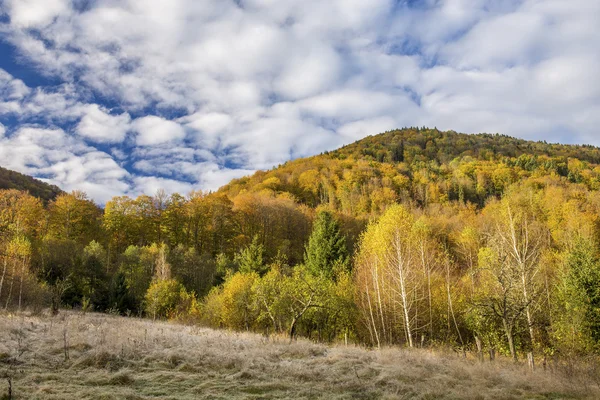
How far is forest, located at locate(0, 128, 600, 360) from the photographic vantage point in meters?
24.3

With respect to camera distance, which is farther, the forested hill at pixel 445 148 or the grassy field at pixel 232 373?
the forested hill at pixel 445 148

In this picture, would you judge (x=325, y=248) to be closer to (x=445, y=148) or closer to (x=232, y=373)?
(x=232, y=373)

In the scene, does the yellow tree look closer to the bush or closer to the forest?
the forest

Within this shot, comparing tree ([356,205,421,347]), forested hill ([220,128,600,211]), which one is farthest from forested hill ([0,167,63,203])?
tree ([356,205,421,347])

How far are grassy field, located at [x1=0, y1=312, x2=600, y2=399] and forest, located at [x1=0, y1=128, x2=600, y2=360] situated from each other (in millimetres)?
4527

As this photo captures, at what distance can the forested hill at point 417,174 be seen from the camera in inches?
3873

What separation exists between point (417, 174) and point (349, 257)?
84324 millimetres

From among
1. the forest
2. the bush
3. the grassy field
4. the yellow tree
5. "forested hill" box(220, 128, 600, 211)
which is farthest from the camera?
"forested hill" box(220, 128, 600, 211)

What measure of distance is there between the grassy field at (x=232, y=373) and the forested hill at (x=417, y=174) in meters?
69.9

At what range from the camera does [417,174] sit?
116375 millimetres

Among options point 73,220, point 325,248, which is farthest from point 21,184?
point 325,248

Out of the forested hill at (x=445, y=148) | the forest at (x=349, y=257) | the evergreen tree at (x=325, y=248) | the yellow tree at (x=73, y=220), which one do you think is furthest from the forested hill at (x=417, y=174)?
the yellow tree at (x=73, y=220)

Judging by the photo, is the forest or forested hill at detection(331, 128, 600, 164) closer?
the forest

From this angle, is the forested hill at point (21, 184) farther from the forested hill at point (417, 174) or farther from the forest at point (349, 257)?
the forested hill at point (417, 174)
